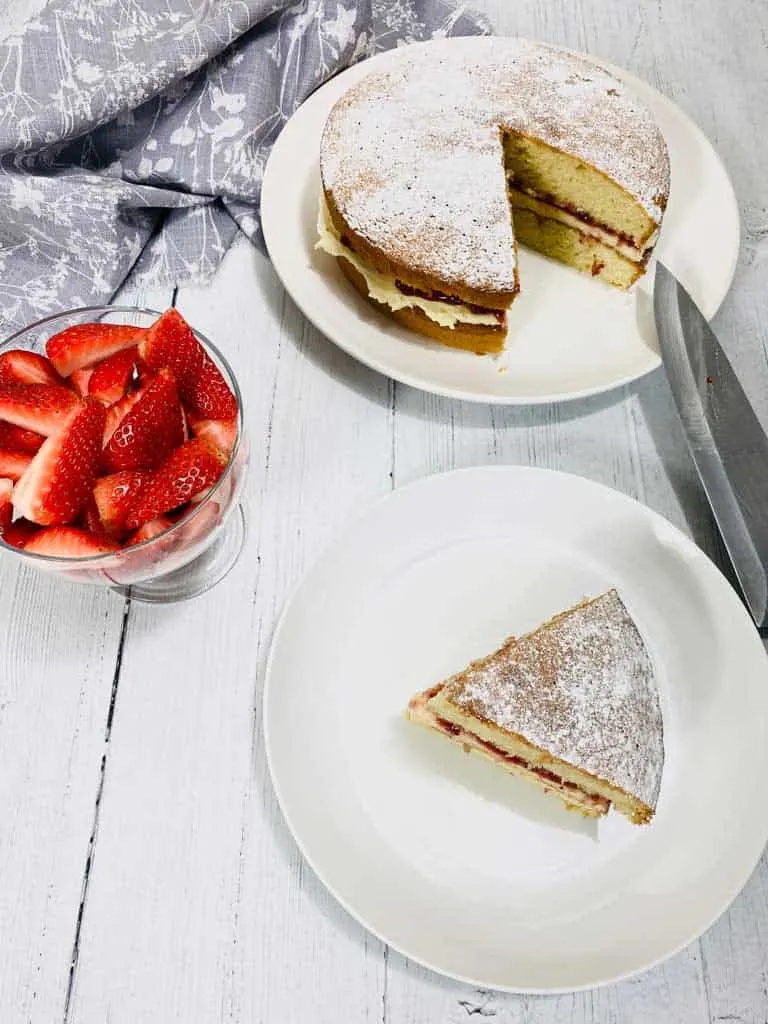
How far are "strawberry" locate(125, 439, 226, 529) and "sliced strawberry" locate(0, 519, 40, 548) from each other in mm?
155

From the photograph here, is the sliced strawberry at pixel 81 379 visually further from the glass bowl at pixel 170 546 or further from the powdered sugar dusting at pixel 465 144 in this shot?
the powdered sugar dusting at pixel 465 144

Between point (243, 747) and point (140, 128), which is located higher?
point (140, 128)

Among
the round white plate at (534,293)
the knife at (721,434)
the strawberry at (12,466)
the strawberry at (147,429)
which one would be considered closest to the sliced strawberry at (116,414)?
the strawberry at (147,429)

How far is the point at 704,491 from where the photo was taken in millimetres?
1844

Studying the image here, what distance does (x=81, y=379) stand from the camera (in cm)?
162

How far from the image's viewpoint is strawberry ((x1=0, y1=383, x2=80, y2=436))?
1.49m

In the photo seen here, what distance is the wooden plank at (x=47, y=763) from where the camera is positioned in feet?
4.91

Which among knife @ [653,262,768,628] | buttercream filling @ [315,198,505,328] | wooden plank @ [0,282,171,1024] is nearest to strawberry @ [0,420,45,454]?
wooden plank @ [0,282,171,1024]

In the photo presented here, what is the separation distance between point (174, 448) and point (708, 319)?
109 cm

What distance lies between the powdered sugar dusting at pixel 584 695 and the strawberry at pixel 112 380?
740 mm

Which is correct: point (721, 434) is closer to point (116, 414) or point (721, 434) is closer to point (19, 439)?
point (116, 414)

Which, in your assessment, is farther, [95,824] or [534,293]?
[534,293]

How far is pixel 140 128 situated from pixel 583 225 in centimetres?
104

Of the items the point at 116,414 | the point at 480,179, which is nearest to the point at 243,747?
the point at 116,414
